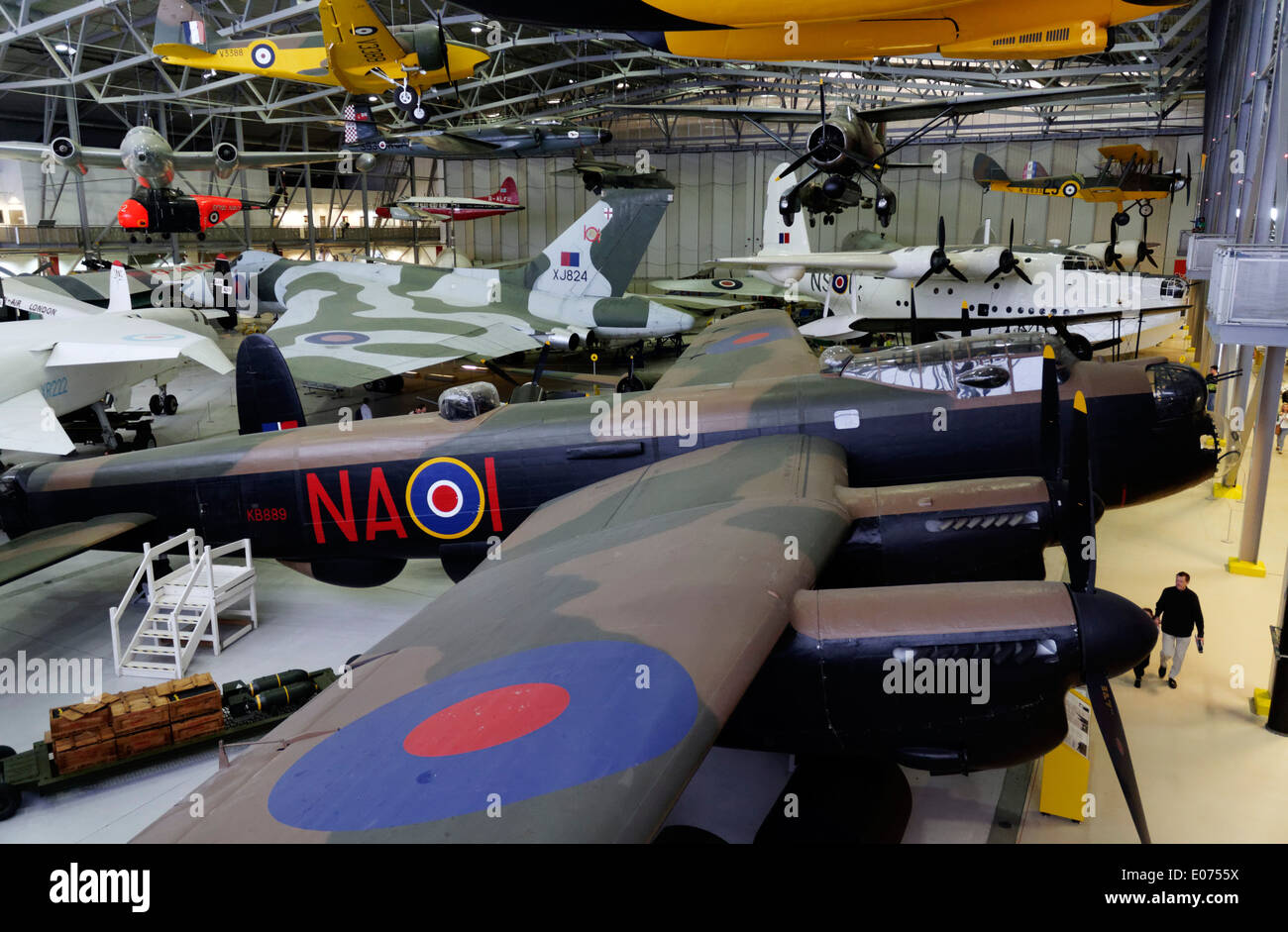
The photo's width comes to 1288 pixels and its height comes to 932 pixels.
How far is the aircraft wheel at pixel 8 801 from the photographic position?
21.6 ft

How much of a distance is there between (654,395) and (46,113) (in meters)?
30.4

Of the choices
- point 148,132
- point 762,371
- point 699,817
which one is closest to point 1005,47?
point 762,371

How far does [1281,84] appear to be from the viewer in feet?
29.9

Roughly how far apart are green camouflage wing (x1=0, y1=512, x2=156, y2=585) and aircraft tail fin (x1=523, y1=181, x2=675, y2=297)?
13.3 metres

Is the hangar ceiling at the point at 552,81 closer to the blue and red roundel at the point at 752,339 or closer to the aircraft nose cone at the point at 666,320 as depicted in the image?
the aircraft nose cone at the point at 666,320

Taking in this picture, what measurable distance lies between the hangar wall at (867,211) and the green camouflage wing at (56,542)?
35854 millimetres

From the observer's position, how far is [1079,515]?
545cm

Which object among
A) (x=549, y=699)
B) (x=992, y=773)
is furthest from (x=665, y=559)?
(x=992, y=773)

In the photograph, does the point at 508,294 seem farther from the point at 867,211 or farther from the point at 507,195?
the point at 867,211

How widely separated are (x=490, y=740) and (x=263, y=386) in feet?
30.0

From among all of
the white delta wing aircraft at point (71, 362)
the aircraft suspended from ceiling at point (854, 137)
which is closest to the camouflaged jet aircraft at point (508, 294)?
the white delta wing aircraft at point (71, 362)

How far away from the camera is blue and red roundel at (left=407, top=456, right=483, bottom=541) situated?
8977mm

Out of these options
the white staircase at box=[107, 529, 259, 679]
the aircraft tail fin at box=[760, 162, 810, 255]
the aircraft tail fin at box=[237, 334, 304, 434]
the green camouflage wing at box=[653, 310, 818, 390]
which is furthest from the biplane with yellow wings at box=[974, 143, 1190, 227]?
the white staircase at box=[107, 529, 259, 679]

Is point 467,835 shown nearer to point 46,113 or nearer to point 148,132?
point 148,132
